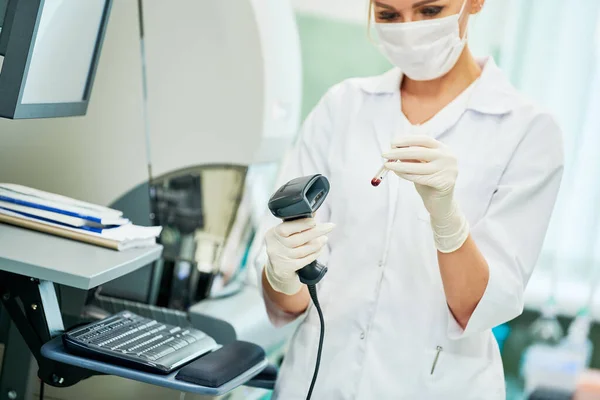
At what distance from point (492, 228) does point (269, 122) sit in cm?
65

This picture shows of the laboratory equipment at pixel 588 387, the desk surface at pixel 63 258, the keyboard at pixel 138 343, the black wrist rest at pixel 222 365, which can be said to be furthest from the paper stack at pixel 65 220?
the laboratory equipment at pixel 588 387

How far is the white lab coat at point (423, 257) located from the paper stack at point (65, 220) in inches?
11.8

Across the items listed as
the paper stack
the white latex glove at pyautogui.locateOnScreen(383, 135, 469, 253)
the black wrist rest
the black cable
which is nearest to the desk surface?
the paper stack

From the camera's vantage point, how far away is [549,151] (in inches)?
47.8

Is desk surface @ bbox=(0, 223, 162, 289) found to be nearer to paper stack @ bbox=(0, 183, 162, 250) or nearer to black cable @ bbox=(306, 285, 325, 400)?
paper stack @ bbox=(0, 183, 162, 250)

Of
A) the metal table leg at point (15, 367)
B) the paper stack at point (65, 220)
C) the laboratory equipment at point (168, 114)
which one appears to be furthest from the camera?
the laboratory equipment at point (168, 114)

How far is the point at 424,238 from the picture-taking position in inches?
49.9

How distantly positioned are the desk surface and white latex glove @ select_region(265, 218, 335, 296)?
0.23m

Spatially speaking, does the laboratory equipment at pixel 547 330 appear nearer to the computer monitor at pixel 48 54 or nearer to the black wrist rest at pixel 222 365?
the black wrist rest at pixel 222 365

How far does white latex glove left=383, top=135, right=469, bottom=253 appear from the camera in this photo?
108 cm

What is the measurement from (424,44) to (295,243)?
1.39 ft

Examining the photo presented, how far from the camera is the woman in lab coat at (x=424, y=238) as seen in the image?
120cm

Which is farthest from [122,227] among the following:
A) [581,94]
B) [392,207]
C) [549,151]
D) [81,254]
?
[581,94]

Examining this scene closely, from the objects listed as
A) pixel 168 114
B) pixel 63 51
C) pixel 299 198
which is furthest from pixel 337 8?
pixel 299 198
